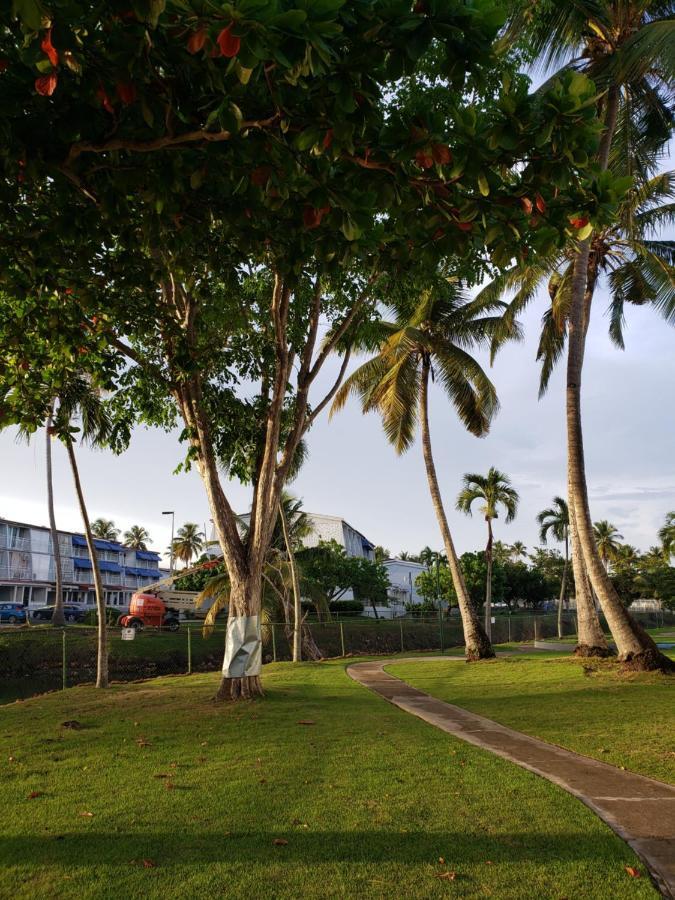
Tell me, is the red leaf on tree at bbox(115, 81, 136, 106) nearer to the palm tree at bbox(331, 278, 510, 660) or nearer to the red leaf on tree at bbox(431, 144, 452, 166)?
the red leaf on tree at bbox(431, 144, 452, 166)

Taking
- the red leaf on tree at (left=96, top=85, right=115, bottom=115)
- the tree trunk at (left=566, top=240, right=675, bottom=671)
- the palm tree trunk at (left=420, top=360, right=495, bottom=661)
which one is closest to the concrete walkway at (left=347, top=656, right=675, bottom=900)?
the tree trunk at (left=566, top=240, right=675, bottom=671)

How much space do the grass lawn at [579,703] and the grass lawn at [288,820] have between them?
1639 millimetres

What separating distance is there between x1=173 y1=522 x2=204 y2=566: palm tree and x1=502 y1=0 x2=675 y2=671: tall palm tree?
269ft

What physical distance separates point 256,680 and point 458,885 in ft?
29.4

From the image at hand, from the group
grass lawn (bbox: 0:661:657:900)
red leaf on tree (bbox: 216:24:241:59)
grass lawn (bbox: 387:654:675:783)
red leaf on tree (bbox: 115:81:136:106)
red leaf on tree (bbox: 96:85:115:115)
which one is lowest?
grass lawn (bbox: 387:654:675:783)

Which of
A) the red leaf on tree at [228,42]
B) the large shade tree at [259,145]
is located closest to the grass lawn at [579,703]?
the large shade tree at [259,145]

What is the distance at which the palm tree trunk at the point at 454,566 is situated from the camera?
2245cm

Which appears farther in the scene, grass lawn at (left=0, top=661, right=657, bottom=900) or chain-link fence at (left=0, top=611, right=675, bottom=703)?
chain-link fence at (left=0, top=611, right=675, bottom=703)

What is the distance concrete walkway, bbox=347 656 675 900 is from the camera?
15.9ft

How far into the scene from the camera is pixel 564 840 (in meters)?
4.92

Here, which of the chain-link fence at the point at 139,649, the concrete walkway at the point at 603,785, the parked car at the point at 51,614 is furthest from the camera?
the parked car at the point at 51,614

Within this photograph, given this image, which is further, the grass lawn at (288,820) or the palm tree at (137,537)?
the palm tree at (137,537)

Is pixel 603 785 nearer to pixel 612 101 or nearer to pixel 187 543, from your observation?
pixel 612 101

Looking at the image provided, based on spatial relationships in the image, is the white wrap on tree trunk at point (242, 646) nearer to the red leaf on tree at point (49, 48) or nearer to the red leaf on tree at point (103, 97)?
the red leaf on tree at point (103, 97)
